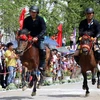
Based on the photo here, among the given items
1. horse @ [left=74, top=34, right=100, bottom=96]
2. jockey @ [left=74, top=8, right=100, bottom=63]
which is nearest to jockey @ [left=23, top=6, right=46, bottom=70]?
jockey @ [left=74, top=8, right=100, bottom=63]

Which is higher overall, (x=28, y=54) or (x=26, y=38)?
(x=26, y=38)

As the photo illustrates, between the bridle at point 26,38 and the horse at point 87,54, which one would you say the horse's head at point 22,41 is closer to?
the bridle at point 26,38

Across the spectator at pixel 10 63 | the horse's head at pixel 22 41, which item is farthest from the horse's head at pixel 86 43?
the spectator at pixel 10 63

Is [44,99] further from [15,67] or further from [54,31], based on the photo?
[54,31]

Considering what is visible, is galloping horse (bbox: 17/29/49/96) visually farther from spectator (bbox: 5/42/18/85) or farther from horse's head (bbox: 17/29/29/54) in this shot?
spectator (bbox: 5/42/18/85)

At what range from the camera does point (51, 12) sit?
42.3 meters

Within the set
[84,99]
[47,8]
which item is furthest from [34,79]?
[47,8]

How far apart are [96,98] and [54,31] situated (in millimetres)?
30115

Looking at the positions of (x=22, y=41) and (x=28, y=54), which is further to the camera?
(x=28, y=54)

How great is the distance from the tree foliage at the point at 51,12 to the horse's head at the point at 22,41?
860 inches

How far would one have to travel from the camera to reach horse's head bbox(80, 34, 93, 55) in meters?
13.1

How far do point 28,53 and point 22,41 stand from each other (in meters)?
0.64

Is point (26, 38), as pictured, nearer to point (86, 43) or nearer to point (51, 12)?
point (86, 43)

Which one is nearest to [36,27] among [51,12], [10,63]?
[10,63]
